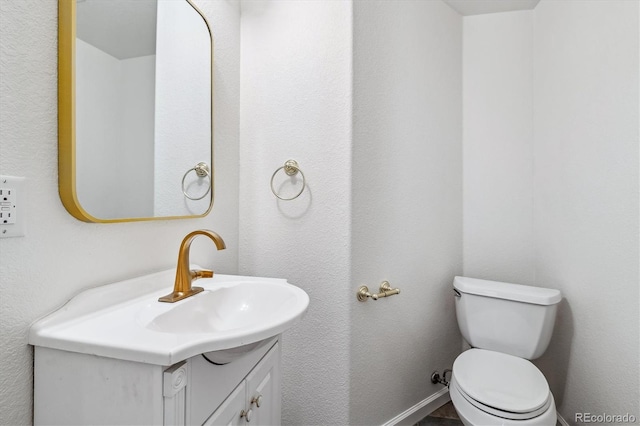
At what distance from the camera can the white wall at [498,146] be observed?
196 cm

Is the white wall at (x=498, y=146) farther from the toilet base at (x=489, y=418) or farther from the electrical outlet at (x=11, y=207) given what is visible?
the electrical outlet at (x=11, y=207)

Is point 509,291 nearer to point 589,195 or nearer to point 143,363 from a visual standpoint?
point 589,195

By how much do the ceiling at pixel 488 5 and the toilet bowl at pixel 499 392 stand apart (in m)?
1.93

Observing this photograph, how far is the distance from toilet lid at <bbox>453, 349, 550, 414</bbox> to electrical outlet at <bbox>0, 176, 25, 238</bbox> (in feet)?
5.08

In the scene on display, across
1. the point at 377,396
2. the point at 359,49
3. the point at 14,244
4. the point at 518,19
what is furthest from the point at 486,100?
the point at 14,244

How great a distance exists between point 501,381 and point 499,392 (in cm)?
8

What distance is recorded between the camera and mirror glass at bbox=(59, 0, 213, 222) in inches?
33.4

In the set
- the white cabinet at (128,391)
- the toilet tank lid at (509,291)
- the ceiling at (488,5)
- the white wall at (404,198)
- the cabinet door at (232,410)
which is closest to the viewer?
the white cabinet at (128,391)

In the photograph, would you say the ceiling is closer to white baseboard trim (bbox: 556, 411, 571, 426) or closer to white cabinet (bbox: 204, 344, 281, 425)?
white cabinet (bbox: 204, 344, 281, 425)

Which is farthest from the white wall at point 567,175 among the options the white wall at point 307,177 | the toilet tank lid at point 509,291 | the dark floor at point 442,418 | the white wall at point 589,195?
the white wall at point 307,177

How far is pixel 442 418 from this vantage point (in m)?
1.81
